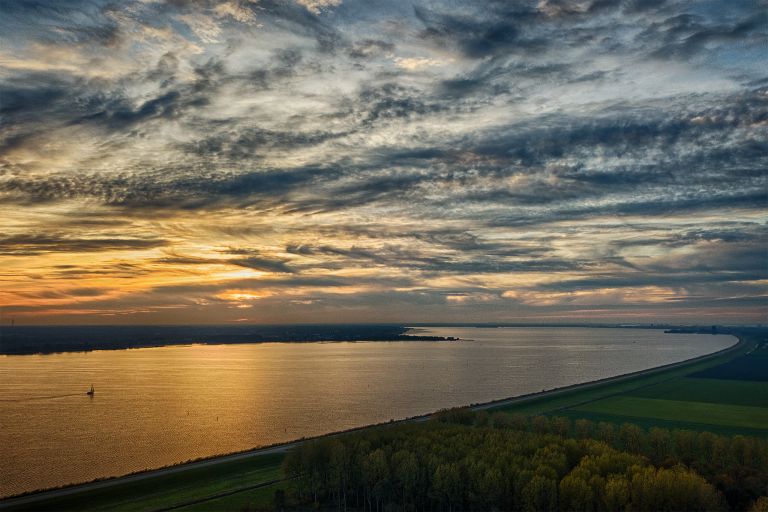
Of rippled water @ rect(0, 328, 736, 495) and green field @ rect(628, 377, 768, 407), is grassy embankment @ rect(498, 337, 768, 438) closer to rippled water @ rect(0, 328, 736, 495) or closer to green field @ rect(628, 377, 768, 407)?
green field @ rect(628, 377, 768, 407)

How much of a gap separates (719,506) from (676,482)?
6194 millimetres

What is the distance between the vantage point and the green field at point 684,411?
336ft

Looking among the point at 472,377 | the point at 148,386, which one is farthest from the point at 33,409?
the point at 472,377

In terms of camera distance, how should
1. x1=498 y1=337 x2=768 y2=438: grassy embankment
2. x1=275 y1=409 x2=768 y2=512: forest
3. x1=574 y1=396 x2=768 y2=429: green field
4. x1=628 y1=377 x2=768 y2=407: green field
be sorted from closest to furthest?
x1=275 y1=409 x2=768 y2=512: forest < x1=498 y1=337 x2=768 y2=438: grassy embankment < x1=574 y1=396 x2=768 y2=429: green field < x1=628 y1=377 x2=768 y2=407: green field

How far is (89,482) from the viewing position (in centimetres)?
6431

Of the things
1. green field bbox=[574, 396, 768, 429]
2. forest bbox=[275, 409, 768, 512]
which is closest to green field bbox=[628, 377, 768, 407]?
green field bbox=[574, 396, 768, 429]

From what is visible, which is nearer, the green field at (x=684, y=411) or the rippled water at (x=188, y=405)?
the rippled water at (x=188, y=405)

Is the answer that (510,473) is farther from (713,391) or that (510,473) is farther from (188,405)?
(713,391)

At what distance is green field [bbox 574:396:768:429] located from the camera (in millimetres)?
102438

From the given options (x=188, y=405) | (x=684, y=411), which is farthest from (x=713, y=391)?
(x=188, y=405)

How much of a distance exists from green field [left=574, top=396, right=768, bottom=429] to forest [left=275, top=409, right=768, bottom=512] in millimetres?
39520

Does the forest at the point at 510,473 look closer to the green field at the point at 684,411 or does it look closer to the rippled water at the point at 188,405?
the rippled water at the point at 188,405

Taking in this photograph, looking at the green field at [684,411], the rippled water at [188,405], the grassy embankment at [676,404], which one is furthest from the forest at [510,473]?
the green field at [684,411]

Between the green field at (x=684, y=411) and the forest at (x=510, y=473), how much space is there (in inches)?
1556
